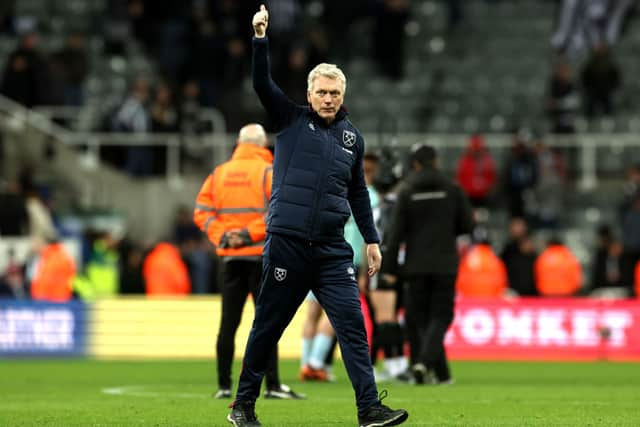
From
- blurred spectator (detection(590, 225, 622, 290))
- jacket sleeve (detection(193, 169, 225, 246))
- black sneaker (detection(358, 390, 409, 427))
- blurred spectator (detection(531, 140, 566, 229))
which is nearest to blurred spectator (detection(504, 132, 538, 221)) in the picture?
blurred spectator (detection(531, 140, 566, 229))

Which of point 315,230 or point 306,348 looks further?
point 306,348

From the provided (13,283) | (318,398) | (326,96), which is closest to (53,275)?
(13,283)

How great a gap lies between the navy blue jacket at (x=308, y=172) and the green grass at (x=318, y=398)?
1501mm

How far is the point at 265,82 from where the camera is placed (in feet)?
31.8

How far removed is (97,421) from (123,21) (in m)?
19.9

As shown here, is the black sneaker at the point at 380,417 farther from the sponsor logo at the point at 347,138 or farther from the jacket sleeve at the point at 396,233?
the jacket sleeve at the point at 396,233

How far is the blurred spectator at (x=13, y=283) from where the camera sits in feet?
78.7

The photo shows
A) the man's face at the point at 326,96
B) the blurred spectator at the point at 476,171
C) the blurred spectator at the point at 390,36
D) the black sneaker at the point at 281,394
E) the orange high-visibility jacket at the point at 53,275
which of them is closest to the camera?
the man's face at the point at 326,96

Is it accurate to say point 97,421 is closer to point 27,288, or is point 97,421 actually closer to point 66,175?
point 27,288

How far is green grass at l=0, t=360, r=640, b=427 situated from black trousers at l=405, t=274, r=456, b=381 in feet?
1.14

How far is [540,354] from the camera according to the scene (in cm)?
2142

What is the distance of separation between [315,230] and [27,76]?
18.6 meters

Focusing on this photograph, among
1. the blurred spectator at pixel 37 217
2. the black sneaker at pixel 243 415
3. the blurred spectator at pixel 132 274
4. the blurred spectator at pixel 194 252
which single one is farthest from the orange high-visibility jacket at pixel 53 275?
the black sneaker at pixel 243 415

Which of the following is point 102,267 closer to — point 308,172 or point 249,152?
point 249,152
